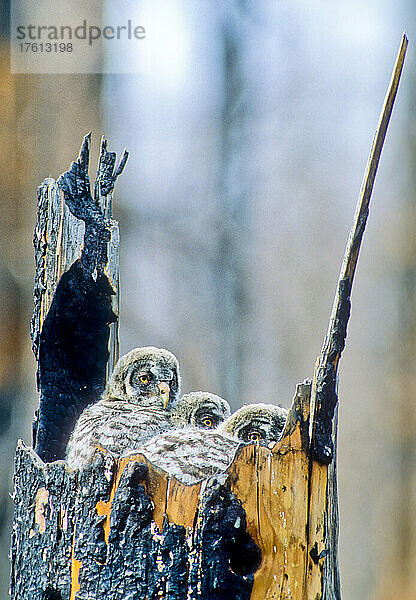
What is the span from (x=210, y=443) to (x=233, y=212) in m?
0.47

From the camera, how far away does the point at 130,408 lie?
65cm

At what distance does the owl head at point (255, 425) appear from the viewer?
605mm

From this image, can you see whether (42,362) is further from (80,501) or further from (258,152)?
(258,152)

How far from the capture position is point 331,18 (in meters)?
0.98

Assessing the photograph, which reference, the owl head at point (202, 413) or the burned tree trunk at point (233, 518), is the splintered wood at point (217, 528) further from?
the owl head at point (202, 413)

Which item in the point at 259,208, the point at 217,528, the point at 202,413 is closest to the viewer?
the point at 217,528

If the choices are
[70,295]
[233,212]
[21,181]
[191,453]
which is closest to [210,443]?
[191,453]

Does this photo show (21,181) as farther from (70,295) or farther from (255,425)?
(255,425)

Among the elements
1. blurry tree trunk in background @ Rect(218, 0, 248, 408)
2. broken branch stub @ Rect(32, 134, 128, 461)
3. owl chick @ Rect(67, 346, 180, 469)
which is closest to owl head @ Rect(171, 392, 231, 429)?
owl chick @ Rect(67, 346, 180, 469)

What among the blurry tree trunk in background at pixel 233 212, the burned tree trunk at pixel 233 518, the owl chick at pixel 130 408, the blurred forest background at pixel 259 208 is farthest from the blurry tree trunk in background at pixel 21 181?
the burned tree trunk at pixel 233 518

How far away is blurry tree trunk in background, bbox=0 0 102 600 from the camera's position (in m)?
0.97

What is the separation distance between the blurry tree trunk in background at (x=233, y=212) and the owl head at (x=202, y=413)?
0.28 meters

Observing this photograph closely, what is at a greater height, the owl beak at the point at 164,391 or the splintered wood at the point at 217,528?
the owl beak at the point at 164,391

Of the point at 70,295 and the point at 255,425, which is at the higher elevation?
the point at 70,295
